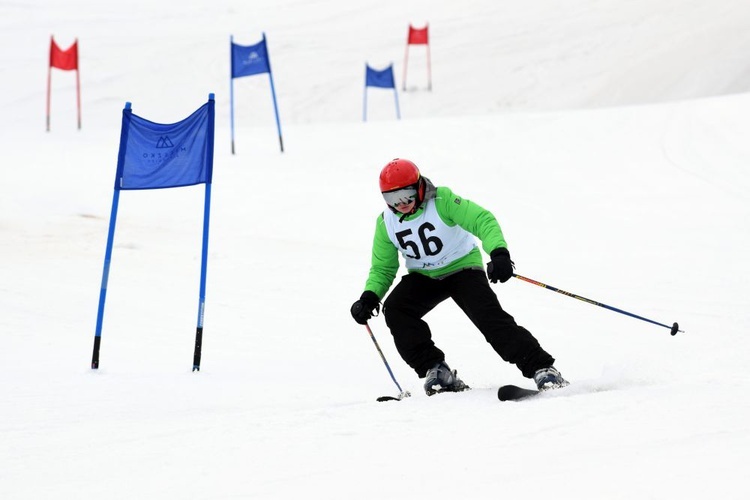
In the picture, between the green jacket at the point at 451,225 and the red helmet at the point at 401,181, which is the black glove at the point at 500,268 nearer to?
the green jacket at the point at 451,225

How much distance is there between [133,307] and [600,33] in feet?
65.9

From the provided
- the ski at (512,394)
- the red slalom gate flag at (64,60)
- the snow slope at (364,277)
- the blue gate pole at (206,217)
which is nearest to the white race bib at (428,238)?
the snow slope at (364,277)

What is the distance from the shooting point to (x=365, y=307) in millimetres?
4691

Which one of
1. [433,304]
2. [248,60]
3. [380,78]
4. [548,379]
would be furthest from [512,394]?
[380,78]

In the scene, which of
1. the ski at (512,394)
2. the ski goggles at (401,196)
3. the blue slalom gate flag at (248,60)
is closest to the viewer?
the ski at (512,394)

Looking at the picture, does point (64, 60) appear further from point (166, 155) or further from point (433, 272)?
point (433, 272)

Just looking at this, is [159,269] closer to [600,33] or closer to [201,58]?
[201,58]

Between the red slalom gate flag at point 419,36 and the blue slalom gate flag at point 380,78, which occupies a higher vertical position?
the red slalom gate flag at point 419,36

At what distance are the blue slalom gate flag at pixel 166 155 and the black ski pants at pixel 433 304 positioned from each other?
1422 mm

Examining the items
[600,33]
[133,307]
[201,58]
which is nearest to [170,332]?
[133,307]

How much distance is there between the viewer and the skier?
4.38 metres

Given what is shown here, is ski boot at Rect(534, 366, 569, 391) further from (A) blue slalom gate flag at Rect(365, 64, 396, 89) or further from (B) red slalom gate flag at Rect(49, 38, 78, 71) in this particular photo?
(B) red slalom gate flag at Rect(49, 38, 78, 71)

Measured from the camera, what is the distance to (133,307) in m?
7.60

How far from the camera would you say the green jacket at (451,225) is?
441cm
